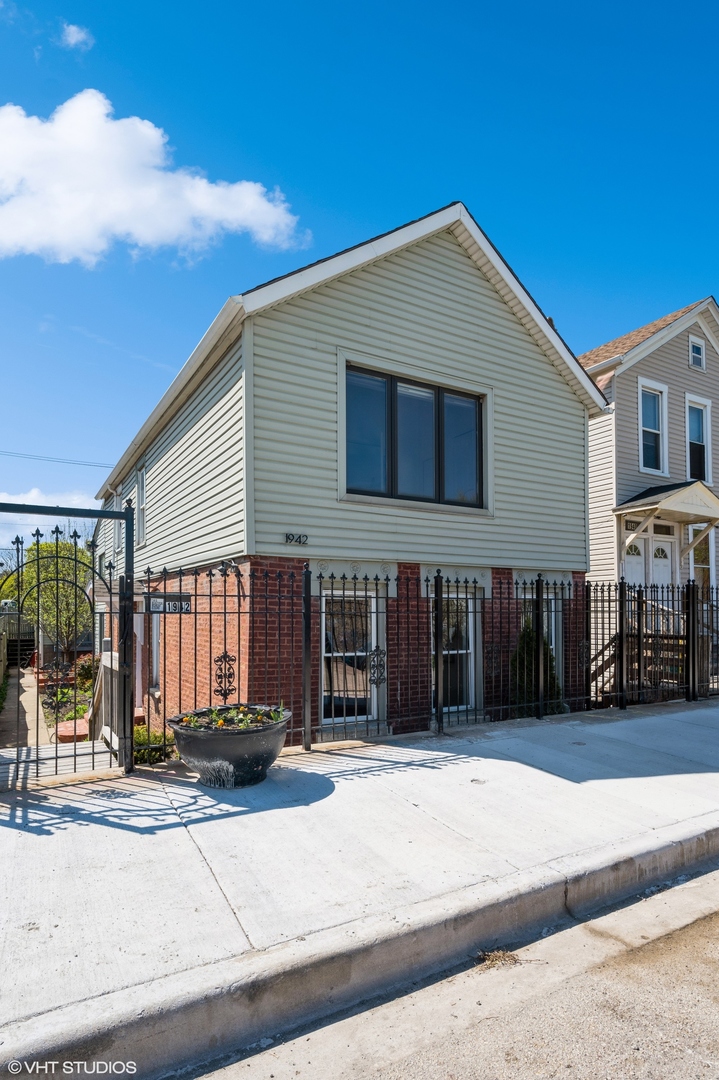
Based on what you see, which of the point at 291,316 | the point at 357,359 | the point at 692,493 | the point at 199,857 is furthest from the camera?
the point at 692,493

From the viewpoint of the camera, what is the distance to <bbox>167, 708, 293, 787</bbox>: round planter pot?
5668mm

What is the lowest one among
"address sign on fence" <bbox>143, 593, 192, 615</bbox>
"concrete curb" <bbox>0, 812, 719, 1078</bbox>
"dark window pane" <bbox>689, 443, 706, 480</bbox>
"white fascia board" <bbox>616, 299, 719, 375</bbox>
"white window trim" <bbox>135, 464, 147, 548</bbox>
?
"concrete curb" <bbox>0, 812, 719, 1078</bbox>

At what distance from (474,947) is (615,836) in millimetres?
1720

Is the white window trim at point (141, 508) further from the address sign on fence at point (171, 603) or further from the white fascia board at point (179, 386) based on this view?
the address sign on fence at point (171, 603)

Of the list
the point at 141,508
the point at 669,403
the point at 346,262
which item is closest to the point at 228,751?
the point at 346,262

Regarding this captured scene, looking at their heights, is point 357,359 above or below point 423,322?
below

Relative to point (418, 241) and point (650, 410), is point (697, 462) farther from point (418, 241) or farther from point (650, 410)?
point (418, 241)

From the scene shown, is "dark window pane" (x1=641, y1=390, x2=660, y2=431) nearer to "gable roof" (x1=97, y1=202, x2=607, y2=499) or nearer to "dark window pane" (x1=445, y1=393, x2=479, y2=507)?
"gable roof" (x1=97, y1=202, x2=607, y2=499)

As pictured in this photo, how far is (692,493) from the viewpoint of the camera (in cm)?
1468

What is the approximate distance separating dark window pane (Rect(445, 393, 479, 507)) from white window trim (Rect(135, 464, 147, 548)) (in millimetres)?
7030

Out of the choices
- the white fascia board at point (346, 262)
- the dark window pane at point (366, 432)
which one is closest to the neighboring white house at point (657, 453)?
the white fascia board at point (346, 262)

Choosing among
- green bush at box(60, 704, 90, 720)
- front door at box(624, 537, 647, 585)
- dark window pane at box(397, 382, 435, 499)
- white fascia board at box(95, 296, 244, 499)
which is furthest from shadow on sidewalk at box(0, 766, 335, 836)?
front door at box(624, 537, 647, 585)

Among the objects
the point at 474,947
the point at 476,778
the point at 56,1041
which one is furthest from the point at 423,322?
the point at 56,1041

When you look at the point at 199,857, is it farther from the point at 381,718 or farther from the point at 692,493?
the point at 692,493
